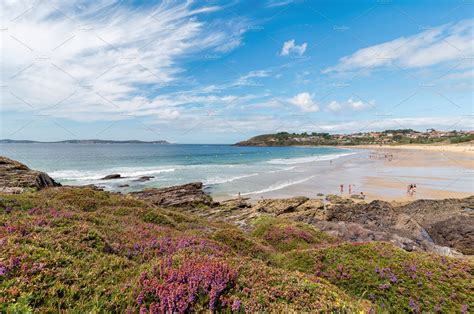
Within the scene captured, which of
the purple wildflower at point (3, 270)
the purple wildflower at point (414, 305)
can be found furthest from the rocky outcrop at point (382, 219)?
the purple wildflower at point (3, 270)

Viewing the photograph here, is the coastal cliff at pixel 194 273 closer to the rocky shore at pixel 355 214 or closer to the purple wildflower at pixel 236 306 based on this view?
the purple wildflower at pixel 236 306

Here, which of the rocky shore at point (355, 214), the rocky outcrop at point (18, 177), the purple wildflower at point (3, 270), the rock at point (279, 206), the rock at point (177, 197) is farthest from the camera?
the rock at point (177, 197)

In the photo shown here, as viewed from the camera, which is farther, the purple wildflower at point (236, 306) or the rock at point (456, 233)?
the rock at point (456, 233)

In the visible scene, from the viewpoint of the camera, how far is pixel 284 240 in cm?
941

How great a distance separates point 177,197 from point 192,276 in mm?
25231

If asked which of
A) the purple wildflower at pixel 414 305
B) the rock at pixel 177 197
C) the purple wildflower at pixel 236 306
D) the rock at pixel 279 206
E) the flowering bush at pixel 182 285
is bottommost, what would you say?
the rock at pixel 279 206

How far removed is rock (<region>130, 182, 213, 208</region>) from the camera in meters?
24.9

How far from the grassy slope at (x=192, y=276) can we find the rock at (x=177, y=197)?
1858cm

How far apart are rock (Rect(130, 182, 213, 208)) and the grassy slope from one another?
18576 millimetres

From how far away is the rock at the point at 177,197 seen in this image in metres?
24.9

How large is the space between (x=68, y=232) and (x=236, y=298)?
3827mm

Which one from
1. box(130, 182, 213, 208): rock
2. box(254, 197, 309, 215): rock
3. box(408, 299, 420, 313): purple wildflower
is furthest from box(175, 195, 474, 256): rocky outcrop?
box(408, 299, 420, 313): purple wildflower

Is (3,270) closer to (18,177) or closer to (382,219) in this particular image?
(18,177)

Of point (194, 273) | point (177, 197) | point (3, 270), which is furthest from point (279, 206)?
point (3, 270)
